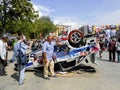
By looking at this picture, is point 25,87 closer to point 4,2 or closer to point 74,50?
point 74,50

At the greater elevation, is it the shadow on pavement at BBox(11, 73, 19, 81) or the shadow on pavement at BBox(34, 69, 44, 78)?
the shadow on pavement at BBox(34, 69, 44, 78)

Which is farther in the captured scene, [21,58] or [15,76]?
[15,76]

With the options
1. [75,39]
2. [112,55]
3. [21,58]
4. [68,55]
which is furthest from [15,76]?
[112,55]


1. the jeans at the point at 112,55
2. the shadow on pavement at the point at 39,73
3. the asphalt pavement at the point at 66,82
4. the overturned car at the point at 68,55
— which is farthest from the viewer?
the jeans at the point at 112,55

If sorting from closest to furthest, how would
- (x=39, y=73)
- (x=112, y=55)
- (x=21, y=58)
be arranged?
1. (x=21, y=58)
2. (x=39, y=73)
3. (x=112, y=55)

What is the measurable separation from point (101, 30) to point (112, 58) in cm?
2151

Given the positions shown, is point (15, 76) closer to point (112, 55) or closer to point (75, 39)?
point (75, 39)

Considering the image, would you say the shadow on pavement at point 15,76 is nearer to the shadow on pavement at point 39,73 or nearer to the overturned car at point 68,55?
the overturned car at point 68,55

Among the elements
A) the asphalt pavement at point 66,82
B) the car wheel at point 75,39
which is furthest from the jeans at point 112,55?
the asphalt pavement at point 66,82

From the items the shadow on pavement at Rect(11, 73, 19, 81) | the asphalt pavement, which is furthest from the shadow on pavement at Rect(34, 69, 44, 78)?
the shadow on pavement at Rect(11, 73, 19, 81)

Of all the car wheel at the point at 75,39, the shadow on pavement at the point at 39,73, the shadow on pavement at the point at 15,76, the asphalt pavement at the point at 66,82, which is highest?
the car wheel at the point at 75,39

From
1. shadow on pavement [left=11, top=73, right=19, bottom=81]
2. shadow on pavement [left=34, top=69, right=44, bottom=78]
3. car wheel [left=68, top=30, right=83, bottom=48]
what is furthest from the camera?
car wheel [left=68, top=30, right=83, bottom=48]

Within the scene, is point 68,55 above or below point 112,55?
above

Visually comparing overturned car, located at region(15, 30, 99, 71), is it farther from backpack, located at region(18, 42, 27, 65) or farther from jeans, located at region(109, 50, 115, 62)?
jeans, located at region(109, 50, 115, 62)
